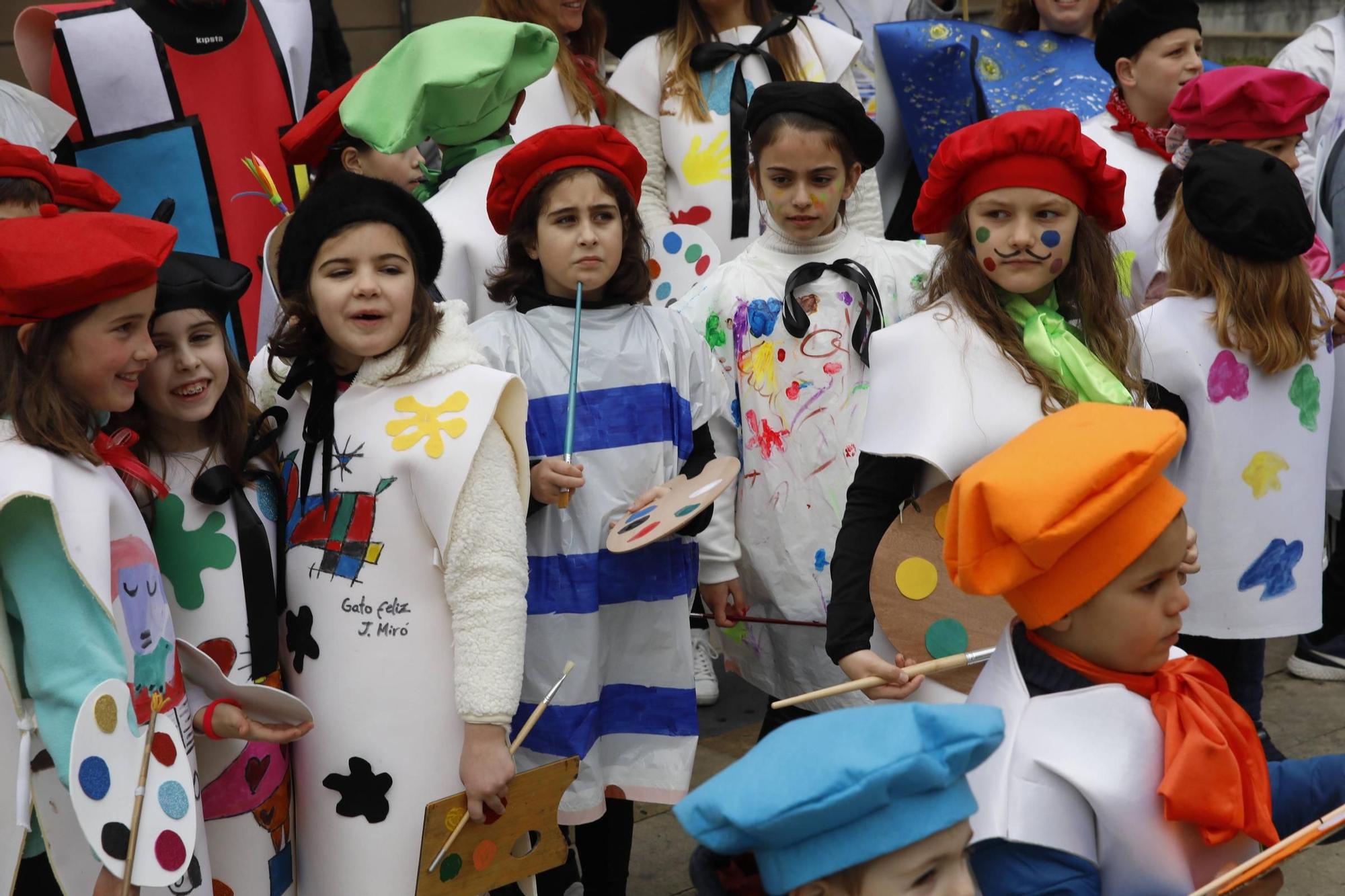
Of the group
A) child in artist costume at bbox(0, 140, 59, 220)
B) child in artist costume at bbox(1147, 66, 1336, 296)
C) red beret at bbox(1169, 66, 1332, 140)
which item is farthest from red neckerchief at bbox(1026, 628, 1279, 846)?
child in artist costume at bbox(0, 140, 59, 220)

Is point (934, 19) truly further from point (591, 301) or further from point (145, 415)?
point (145, 415)

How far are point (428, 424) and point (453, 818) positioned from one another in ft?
2.42

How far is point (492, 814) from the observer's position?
9.09ft

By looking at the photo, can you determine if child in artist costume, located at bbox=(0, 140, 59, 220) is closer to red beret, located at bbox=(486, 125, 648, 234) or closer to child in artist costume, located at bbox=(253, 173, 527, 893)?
child in artist costume, located at bbox=(253, 173, 527, 893)

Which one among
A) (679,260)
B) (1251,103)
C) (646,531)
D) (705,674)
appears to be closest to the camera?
(646,531)

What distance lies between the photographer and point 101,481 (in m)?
2.46

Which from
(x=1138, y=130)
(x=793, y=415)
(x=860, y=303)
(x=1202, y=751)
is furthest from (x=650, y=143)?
(x=1202, y=751)

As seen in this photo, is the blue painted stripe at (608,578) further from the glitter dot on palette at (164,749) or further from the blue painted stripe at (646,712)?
the glitter dot on palette at (164,749)

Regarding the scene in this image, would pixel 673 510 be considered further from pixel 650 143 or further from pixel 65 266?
pixel 650 143

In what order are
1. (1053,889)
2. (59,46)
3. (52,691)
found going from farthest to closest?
(59,46)
(52,691)
(1053,889)

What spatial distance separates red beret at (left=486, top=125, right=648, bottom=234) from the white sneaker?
1878 millimetres

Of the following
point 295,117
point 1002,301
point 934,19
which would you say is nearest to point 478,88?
point 295,117

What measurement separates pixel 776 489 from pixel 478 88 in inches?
50.3

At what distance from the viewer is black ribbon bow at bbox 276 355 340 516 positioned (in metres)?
2.87
